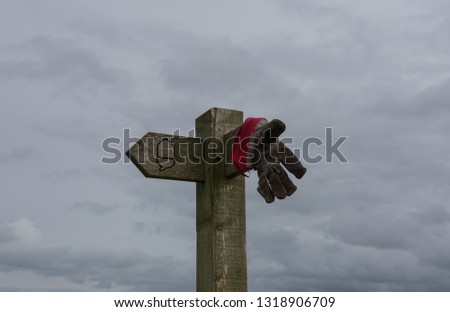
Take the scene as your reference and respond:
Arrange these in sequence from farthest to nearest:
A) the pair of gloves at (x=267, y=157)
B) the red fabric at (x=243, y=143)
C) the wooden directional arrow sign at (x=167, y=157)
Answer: the wooden directional arrow sign at (x=167, y=157)
the red fabric at (x=243, y=143)
the pair of gloves at (x=267, y=157)

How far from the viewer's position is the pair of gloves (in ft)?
10.8

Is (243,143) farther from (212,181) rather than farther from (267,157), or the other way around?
(212,181)

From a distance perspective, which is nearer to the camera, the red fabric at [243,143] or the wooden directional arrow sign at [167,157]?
the red fabric at [243,143]

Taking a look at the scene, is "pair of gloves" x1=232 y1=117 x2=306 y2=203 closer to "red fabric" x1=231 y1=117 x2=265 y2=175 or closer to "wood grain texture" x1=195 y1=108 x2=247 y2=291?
"red fabric" x1=231 y1=117 x2=265 y2=175

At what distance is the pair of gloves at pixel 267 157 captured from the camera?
3289 mm

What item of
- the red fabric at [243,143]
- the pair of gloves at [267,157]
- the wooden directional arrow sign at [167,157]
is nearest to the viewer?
the pair of gloves at [267,157]

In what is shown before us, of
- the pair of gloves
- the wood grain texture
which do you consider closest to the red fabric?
the pair of gloves

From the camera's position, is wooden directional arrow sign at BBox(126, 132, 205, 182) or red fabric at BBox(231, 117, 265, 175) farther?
wooden directional arrow sign at BBox(126, 132, 205, 182)

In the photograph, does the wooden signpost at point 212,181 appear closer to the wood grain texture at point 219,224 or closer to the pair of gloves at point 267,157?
the wood grain texture at point 219,224

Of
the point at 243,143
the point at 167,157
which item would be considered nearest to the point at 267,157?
the point at 243,143

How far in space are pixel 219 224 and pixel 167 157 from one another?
60 centimetres

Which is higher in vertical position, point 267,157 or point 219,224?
point 267,157

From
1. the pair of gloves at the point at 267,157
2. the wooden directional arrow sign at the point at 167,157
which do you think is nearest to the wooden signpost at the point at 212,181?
the wooden directional arrow sign at the point at 167,157

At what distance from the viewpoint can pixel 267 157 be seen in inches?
136
